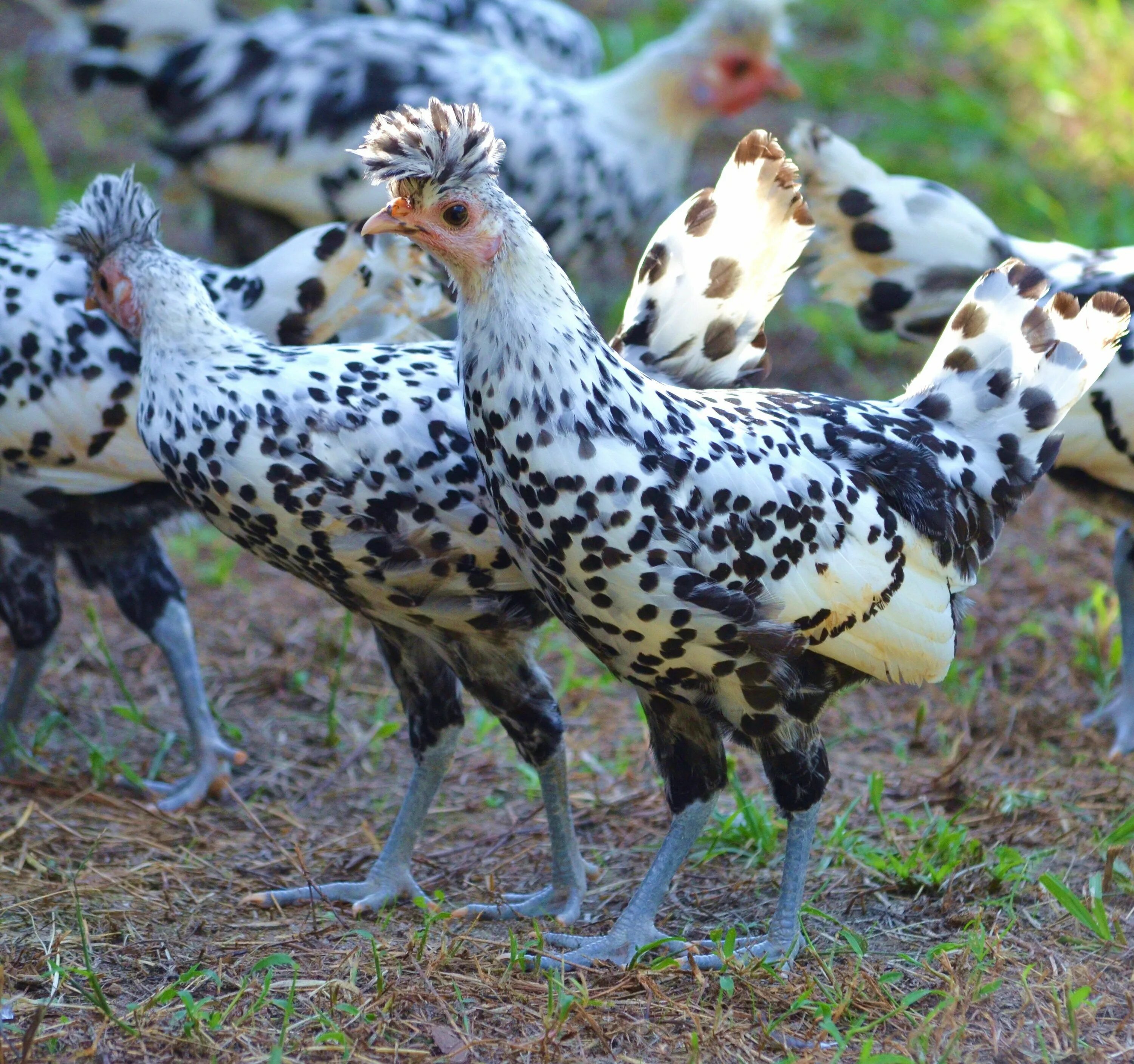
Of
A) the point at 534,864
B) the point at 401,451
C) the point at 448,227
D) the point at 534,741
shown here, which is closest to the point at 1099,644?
the point at 534,864

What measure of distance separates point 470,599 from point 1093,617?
2.74m

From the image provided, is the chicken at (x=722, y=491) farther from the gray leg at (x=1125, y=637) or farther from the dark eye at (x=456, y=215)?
the gray leg at (x=1125, y=637)

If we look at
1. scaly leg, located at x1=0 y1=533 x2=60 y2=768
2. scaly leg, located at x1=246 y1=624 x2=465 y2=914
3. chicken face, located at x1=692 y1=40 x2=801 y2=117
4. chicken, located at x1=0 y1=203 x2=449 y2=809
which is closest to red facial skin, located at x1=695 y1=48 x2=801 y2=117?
chicken face, located at x1=692 y1=40 x2=801 y2=117

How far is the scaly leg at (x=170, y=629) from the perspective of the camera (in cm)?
388

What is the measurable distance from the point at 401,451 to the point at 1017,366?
1.44 metres

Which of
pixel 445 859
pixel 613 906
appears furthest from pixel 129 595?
pixel 613 906

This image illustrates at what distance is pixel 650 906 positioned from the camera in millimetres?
3049

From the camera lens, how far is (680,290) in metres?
3.26

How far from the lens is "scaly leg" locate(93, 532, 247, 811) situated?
3.88m

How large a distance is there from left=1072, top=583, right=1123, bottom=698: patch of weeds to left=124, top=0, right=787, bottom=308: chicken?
2644 millimetres

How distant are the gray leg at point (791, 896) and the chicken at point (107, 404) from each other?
171 centimetres

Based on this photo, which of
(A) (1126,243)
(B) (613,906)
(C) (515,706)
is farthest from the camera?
(A) (1126,243)

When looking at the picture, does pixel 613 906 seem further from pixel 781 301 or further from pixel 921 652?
pixel 781 301

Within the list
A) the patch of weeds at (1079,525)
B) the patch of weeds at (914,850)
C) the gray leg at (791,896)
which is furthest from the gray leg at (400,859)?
the patch of weeds at (1079,525)
